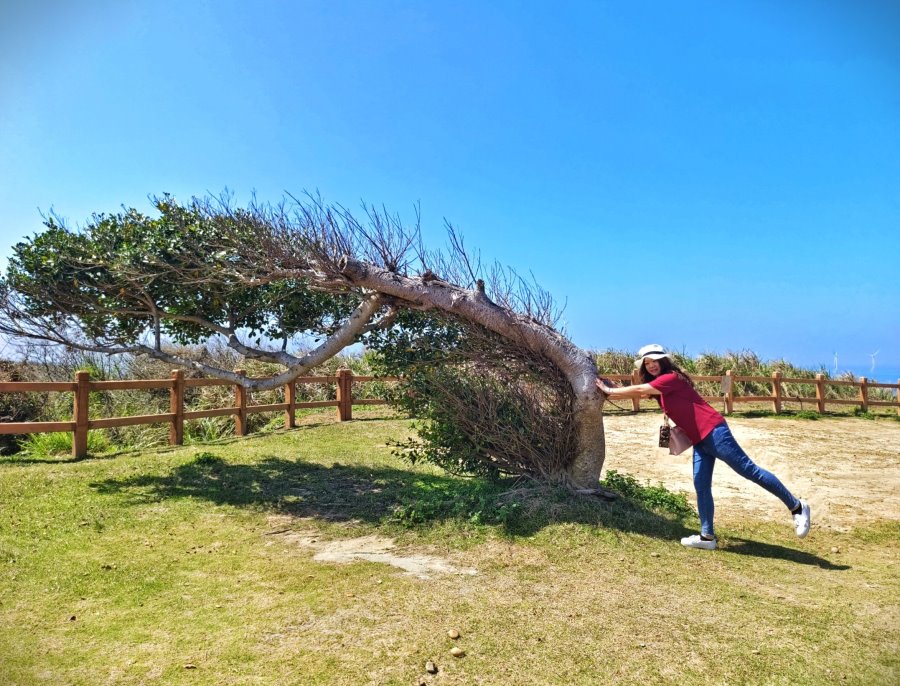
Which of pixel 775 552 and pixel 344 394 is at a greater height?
pixel 344 394

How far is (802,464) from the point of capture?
10414 mm

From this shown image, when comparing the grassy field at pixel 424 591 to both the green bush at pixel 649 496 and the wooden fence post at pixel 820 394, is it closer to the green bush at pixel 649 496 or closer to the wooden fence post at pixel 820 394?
the green bush at pixel 649 496

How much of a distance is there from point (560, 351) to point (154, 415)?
9.38 meters

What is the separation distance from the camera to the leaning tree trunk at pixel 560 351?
6.43 metres

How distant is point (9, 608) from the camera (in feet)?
13.8

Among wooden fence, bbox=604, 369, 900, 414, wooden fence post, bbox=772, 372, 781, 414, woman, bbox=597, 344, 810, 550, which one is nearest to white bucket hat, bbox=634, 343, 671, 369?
woman, bbox=597, 344, 810, 550

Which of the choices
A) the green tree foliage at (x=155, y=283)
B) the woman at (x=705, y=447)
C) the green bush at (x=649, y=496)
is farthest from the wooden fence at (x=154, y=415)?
the woman at (x=705, y=447)

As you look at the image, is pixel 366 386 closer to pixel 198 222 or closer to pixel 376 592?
pixel 198 222

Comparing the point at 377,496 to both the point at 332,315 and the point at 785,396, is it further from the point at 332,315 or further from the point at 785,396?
the point at 785,396

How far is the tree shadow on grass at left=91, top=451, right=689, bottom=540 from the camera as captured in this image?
599cm

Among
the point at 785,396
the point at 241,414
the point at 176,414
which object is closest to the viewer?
the point at 176,414

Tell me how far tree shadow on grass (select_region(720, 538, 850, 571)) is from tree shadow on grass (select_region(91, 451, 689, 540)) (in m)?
0.51

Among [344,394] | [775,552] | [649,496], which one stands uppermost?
[344,394]

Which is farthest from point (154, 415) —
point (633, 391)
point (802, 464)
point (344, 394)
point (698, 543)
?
point (802, 464)
